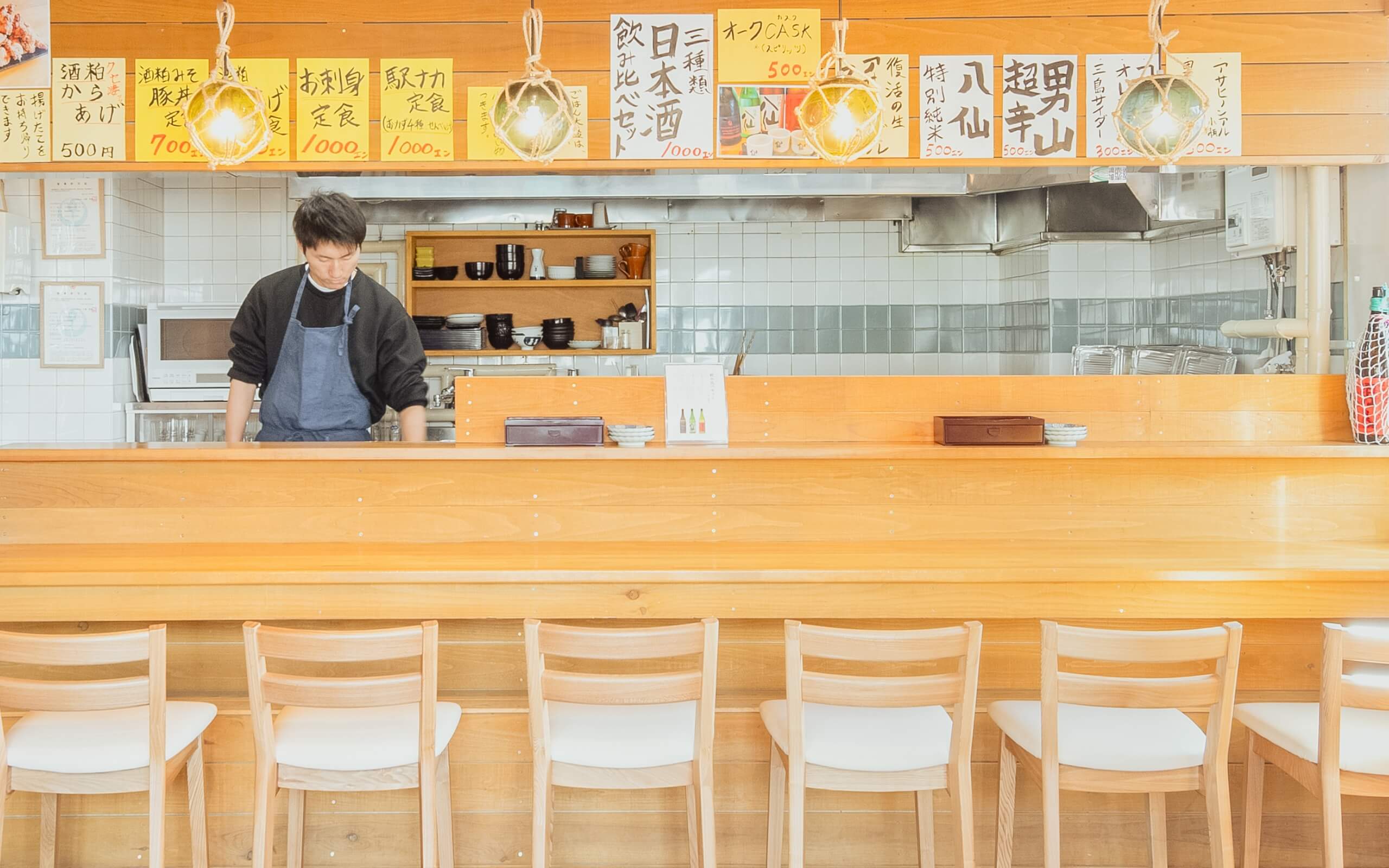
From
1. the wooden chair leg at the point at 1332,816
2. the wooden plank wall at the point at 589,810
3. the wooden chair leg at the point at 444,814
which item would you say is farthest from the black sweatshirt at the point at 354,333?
the wooden chair leg at the point at 1332,816

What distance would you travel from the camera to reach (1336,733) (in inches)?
84.2

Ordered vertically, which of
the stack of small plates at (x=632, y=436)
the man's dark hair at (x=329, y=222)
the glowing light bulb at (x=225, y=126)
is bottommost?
the stack of small plates at (x=632, y=436)

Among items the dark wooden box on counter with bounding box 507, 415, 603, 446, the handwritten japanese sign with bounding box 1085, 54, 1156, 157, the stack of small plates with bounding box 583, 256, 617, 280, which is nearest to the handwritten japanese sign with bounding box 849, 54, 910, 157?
the handwritten japanese sign with bounding box 1085, 54, 1156, 157

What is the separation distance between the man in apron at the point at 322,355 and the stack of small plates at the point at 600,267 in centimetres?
192

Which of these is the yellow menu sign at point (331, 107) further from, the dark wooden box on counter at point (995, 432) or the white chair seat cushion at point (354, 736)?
the dark wooden box on counter at point (995, 432)

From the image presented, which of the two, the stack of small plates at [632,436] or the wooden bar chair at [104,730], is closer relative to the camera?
the wooden bar chair at [104,730]

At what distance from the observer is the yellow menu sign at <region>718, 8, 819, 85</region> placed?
330 cm

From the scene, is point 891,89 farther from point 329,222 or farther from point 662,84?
point 329,222

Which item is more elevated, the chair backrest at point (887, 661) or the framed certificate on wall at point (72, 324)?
the framed certificate on wall at point (72, 324)

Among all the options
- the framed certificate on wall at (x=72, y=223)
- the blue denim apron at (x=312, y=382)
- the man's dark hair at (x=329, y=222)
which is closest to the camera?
the man's dark hair at (x=329, y=222)

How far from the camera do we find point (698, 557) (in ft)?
8.95

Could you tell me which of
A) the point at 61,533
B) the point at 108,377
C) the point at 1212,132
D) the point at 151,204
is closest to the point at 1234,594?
the point at 1212,132

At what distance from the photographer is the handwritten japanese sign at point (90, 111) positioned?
130 inches

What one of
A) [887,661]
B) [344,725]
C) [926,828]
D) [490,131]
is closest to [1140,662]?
[887,661]
